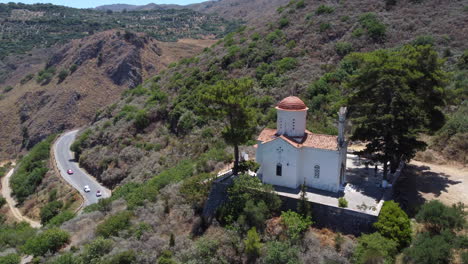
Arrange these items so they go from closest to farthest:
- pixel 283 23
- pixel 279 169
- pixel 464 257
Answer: pixel 464 257 → pixel 279 169 → pixel 283 23

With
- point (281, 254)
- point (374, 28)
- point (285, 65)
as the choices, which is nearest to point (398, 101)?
point (281, 254)

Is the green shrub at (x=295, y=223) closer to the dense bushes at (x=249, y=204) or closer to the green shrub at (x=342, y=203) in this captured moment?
the dense bushes at (x=249, y=204)

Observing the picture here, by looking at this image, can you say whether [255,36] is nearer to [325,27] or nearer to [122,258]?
[325,27]

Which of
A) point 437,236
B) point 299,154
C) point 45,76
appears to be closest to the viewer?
point 437,236

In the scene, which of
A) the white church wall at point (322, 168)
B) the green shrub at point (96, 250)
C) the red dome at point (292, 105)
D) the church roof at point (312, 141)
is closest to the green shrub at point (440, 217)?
the white church wall at point (322, 168)

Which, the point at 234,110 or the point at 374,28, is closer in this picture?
the point at 234,110

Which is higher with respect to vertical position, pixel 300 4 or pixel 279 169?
pixel 300 4

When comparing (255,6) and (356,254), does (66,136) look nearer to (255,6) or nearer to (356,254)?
(356,254)

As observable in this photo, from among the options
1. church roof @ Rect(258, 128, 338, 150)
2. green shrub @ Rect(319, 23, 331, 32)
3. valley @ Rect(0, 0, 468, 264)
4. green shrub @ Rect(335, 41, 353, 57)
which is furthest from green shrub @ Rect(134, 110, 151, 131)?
church roof @ Rect(258, 128, 338, 150)

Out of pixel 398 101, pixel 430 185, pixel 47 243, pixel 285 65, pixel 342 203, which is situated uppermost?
pixel 398 101
